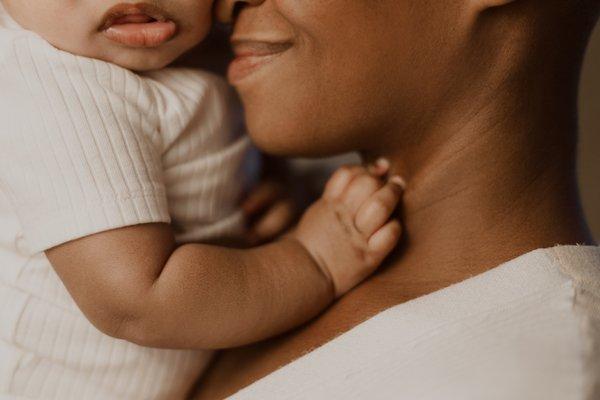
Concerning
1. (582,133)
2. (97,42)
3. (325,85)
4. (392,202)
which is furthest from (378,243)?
(582,133)

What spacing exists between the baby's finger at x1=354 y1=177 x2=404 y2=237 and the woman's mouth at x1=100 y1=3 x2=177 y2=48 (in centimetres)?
34

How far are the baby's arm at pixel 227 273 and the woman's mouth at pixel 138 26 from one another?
24 cm

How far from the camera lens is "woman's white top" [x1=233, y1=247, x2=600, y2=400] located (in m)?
0.88

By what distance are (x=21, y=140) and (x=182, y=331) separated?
290 mm

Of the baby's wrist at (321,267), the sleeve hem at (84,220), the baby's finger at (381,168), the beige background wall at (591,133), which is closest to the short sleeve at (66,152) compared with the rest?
the sleeve hem at (84,220)

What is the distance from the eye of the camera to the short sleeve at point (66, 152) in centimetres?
98

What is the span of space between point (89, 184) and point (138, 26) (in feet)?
0.74

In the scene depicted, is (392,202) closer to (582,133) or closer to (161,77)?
(161,77)

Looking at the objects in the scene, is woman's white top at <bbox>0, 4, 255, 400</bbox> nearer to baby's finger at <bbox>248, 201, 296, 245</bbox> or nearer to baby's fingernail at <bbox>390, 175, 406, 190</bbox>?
baby's finger at <bbox>248, 201, 296, 245</bbox>

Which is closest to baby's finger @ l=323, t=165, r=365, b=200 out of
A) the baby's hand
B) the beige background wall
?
the baby's hand

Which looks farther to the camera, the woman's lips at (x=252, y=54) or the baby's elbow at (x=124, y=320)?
the woman's lips at (x=252, y=54)

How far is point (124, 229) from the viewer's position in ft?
3.28

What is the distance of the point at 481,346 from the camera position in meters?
0.92

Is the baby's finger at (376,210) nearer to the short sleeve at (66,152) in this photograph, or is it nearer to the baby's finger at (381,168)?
the baby's finger at (381,168)
